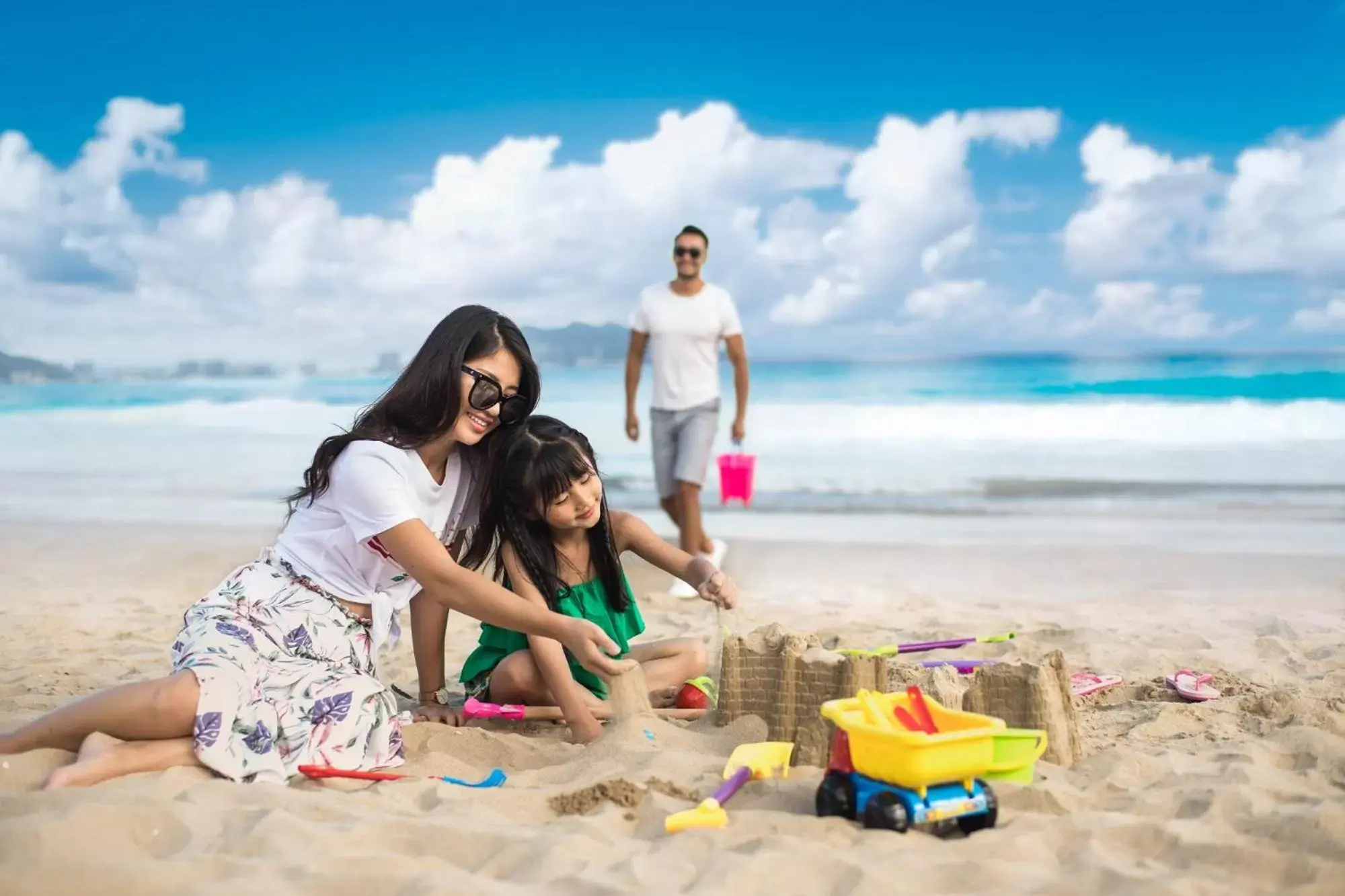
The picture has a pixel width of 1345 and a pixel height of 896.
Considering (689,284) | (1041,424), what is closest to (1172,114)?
(1041,424)

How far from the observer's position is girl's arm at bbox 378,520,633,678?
2.83 m

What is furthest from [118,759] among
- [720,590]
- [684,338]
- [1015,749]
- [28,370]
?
[28,370]

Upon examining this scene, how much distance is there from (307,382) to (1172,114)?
64.7ft

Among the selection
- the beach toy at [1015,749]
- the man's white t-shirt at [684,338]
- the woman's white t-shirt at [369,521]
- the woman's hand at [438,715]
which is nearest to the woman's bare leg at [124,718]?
the woman's white t-shirt at [369,521]

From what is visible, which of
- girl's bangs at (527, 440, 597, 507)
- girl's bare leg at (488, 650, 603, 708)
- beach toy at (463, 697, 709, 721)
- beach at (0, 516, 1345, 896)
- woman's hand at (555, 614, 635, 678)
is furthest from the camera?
girl's bare leg at (488, 650, 603, 708)

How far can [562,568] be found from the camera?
341 cm

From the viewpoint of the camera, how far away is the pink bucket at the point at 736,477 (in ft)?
22.4

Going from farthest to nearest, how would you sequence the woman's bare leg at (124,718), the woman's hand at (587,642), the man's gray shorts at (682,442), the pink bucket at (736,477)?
the pink bucket at (736,477) → the man's gray shorts at (682,442) → the woman's hand at (587,642) → the woman's bare leg at (124,718)

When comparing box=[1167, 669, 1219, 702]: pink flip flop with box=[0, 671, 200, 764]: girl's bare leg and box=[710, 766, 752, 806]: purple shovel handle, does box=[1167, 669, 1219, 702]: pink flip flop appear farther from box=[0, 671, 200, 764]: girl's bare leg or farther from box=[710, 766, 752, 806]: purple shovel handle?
box=[0, 671, 200, 764]: girl's bare leg

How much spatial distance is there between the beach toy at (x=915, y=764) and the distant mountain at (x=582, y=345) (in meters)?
22.3

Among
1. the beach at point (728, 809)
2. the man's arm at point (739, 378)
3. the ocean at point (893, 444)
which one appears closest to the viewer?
the beach at point (728, 809)

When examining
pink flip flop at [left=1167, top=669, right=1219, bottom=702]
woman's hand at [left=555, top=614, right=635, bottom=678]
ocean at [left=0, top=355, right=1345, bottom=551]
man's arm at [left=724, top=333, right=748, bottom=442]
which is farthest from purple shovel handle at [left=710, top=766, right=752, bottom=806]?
ocean at [left=0, top=355, right=1345, bottom=551]

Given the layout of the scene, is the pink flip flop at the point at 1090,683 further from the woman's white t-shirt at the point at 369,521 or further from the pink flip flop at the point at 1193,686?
the woman's white t-shirt at the point at 369,521

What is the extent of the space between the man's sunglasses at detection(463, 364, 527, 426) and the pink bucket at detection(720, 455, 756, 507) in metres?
3.77
